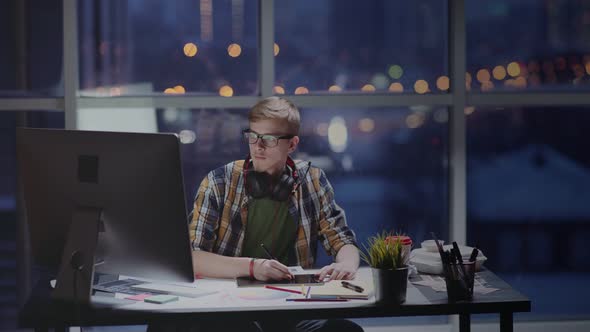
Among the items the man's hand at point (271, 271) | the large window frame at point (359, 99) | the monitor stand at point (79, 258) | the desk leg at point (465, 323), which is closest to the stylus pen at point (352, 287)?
the man's hand at point (271, 271)

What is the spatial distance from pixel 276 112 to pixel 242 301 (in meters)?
0.75

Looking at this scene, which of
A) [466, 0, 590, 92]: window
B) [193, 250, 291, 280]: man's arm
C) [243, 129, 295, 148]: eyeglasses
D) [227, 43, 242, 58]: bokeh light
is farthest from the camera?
[466, 0, 590, 92]: window

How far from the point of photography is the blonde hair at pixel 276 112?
2.53 meters

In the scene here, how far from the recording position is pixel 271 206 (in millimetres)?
2670

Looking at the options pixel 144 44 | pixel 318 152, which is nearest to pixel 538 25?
pixel 318 152

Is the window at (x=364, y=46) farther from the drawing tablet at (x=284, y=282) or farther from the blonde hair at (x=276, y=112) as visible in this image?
the drawing tablet at (x=284, y=282)

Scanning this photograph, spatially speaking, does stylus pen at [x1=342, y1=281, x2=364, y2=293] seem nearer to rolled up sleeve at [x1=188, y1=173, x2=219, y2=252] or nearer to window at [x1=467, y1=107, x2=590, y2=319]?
rolled up sleeve at [x1=188, y1=173, x2=219, y2=252]

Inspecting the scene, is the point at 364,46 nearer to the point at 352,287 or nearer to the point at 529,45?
the point at 529,45

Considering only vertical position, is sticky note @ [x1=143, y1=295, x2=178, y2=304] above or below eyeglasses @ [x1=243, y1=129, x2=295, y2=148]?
below

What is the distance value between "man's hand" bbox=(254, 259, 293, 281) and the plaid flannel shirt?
13.4 inches

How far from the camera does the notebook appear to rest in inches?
81.2

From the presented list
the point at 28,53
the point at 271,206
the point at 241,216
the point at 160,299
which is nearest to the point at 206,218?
the point at 241,216

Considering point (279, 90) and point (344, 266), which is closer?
point (344, 266)

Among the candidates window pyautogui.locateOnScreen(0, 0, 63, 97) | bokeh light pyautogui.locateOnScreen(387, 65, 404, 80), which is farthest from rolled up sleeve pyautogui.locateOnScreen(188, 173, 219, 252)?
bokeh light pyautogui.locateOnScreen(387, 65, 404, 80)
